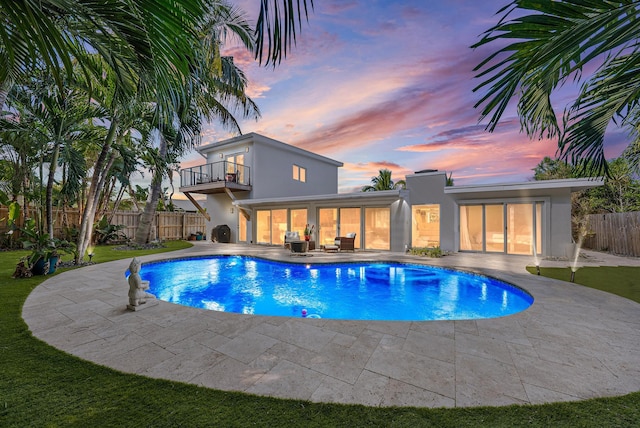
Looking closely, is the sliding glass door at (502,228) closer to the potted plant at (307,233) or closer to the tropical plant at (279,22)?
the potted plant at (307,233)

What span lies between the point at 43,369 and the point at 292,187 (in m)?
15.2

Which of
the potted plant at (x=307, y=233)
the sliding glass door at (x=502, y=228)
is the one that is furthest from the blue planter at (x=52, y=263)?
the sliding glass door at (x=502, y=228)

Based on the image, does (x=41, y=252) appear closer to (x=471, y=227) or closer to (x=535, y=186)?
(x=471, y=227)

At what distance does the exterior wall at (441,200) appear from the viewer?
11.8 meters

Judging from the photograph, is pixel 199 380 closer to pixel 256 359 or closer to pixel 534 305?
pixel 256 359

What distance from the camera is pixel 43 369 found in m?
2.62

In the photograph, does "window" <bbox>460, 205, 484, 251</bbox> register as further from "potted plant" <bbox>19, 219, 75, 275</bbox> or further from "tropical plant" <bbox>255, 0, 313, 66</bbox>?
"potted plant" <bbox>19, 219, 75, 275</bbox>

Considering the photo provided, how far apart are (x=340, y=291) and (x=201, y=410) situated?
5.26m

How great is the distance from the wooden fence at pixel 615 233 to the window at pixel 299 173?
15.1 meters

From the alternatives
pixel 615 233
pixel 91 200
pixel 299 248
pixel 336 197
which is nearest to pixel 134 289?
pixel 91 200

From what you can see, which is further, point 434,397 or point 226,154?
point 226,154

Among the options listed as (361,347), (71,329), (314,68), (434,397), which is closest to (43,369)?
(71,329)

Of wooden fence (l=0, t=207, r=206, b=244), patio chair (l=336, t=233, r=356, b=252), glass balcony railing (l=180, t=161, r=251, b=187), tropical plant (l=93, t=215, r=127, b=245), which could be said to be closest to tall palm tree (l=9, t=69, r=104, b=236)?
tropical plant (l=93, t=215, r=127, b=245)

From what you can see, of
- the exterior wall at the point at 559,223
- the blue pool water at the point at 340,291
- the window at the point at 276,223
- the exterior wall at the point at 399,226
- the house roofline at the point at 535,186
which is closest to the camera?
the blue pool water at the point at 340,291
